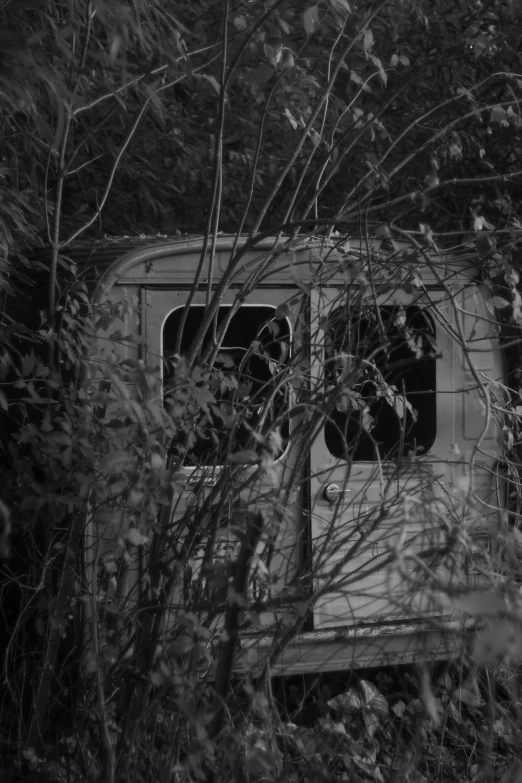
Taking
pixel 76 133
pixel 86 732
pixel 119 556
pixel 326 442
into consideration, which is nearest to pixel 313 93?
pixel 76 133

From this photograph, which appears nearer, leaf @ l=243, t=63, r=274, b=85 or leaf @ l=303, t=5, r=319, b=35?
leaf @ l=303, t=5, r=319, b=35

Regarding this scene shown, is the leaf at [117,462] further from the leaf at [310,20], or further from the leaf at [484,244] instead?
the leaf at [310,20]

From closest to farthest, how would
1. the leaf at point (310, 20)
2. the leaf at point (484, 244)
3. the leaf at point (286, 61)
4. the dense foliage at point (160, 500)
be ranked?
the dense foliage at point (160, 500) < the leaf at point (484, 244) < the leaf at point (310, 20) < the leaf at point (286, 61)

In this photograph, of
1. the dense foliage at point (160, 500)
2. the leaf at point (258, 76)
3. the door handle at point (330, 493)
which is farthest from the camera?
the door handle at point (330, 493)

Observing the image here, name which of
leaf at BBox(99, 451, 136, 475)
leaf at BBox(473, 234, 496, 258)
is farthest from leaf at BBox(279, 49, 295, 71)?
leaf at BBox(99, 451, 136, 475)

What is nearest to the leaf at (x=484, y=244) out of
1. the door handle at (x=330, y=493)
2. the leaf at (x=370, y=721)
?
the door handle at (x=330, y=493)

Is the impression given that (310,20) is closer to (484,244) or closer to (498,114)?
(498,114)

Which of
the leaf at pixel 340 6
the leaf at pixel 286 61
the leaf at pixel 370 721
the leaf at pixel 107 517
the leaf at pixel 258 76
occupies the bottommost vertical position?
the leaf at pixel 370 721

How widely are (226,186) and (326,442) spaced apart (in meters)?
5.08

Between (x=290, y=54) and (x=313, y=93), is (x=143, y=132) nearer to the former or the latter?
(x=313, y=93)

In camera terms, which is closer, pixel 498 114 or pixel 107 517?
pixel 107 517

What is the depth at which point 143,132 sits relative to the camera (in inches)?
380

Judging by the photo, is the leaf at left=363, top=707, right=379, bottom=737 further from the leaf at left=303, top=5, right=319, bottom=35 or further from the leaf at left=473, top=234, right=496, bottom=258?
the leaf at left=303, top=5, right=319, bottom=35

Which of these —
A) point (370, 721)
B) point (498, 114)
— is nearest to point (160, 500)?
point (370, 721)
